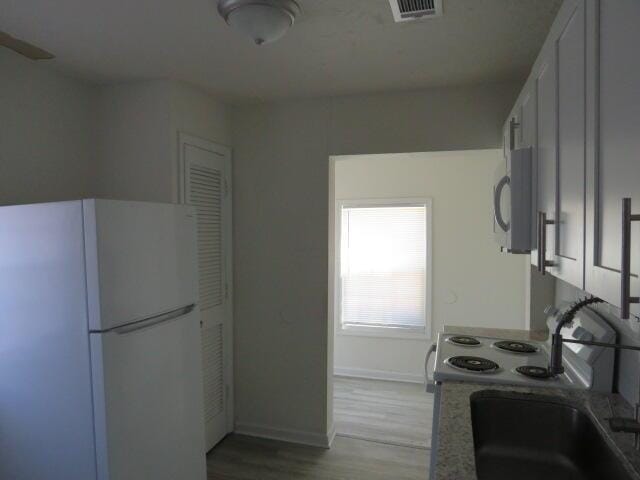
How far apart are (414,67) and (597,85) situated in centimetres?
164

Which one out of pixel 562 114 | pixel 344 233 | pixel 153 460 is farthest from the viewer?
pixel 344 233

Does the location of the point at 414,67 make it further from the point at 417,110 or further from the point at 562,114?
the point at 562,114

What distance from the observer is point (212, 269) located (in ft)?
9.59

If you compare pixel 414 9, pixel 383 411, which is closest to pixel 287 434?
pixel 383 411

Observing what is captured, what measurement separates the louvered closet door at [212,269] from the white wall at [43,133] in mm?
656

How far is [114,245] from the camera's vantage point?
1.71 meters

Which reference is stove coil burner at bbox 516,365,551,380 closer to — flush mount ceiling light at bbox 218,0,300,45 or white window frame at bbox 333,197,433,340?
flush mount ceiling light at bbox 218,0,300,45

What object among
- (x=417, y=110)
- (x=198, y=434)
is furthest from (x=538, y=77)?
(x=198, y=434)

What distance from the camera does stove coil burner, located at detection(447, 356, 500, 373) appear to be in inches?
69.6

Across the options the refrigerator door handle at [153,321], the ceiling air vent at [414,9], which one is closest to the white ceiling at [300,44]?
the ceiling air vent at [414,9]

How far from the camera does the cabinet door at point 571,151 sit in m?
0.95

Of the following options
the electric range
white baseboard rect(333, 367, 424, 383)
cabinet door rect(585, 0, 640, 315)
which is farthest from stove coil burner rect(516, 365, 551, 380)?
white baseboard rect(333, 367, 424, 383)

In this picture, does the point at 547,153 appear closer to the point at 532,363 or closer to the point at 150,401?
the point at 532,363

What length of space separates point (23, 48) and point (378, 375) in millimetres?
3978
